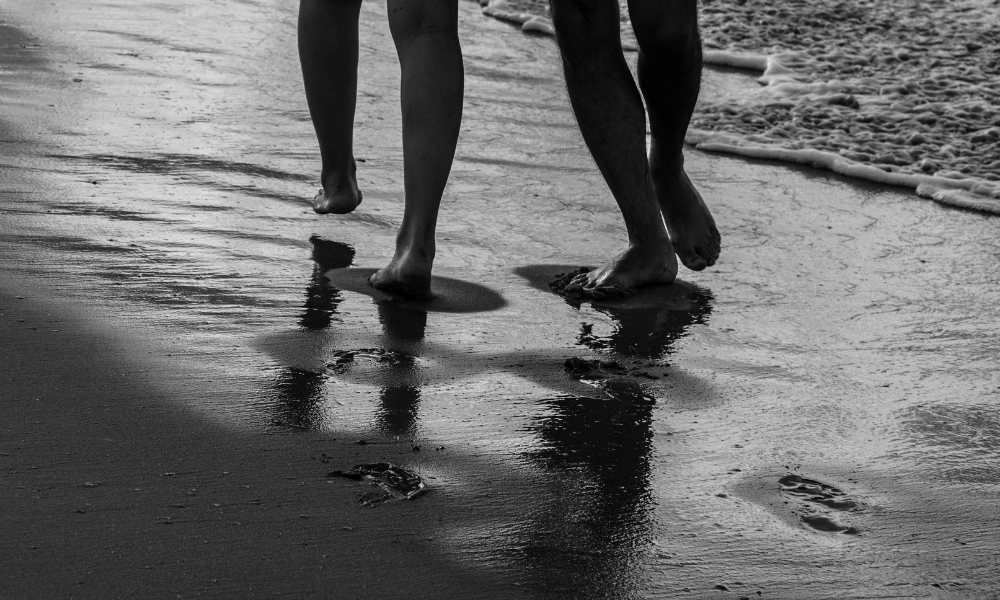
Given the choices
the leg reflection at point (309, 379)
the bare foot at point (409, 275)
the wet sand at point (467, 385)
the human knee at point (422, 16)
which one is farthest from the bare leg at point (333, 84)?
the bare foot at point (409, 275)

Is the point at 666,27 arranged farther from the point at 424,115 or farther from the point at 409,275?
the point at 409,275

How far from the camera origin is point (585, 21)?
113 inches

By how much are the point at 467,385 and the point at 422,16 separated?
955 millimetres

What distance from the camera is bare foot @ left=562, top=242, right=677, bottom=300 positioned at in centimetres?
275

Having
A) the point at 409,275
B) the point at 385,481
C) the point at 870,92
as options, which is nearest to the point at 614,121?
the point at 409,275

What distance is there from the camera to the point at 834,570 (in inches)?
61.6

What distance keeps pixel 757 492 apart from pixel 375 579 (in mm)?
677

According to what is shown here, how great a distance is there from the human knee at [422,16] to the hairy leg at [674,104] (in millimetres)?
479

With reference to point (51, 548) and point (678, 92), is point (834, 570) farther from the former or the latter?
point (678, 92)

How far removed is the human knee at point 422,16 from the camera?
8.44 ft

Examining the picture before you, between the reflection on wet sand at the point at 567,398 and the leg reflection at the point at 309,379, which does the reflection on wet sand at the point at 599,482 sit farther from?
the leg reflection at the point at 309,379

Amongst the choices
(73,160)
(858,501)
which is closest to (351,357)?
(858,501)

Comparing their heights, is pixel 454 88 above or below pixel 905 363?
above

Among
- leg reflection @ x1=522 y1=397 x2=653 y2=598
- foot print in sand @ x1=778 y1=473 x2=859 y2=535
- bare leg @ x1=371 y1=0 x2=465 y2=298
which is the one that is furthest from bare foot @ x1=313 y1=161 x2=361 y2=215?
foot print in sand @ x1=778 y1=473 x2=859 y2=535
